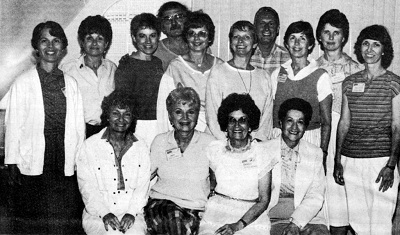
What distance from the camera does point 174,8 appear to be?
3039 mm

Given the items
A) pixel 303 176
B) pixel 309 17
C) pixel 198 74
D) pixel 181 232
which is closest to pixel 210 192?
pixel 181 232

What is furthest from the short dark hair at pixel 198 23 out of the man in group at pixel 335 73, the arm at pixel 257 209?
the arm at pixel 257 209

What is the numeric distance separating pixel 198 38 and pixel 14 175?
1253mm

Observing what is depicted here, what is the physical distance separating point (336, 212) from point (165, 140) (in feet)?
3.47

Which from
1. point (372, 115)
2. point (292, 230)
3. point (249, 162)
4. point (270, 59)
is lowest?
point (292, 230)

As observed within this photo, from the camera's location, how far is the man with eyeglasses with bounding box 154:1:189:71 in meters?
3.04

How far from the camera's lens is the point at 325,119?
275cm

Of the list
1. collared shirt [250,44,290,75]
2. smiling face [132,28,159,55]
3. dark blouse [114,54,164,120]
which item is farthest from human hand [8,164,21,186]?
collared shirt [250,44,290,75]

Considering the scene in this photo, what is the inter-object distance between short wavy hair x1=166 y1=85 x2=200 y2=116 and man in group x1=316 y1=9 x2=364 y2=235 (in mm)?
830

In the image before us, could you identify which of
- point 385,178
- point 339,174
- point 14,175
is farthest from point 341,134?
point 14,175

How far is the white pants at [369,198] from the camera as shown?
2.65 metres

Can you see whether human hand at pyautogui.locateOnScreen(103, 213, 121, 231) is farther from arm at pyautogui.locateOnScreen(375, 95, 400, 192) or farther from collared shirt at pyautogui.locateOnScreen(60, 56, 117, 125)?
arm at pyautogui.locateOnScreen(375, 95, 400, 192)

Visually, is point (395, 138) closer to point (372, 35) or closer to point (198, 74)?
point (372, 35)

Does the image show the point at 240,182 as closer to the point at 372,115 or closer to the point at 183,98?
the point at 183,98
